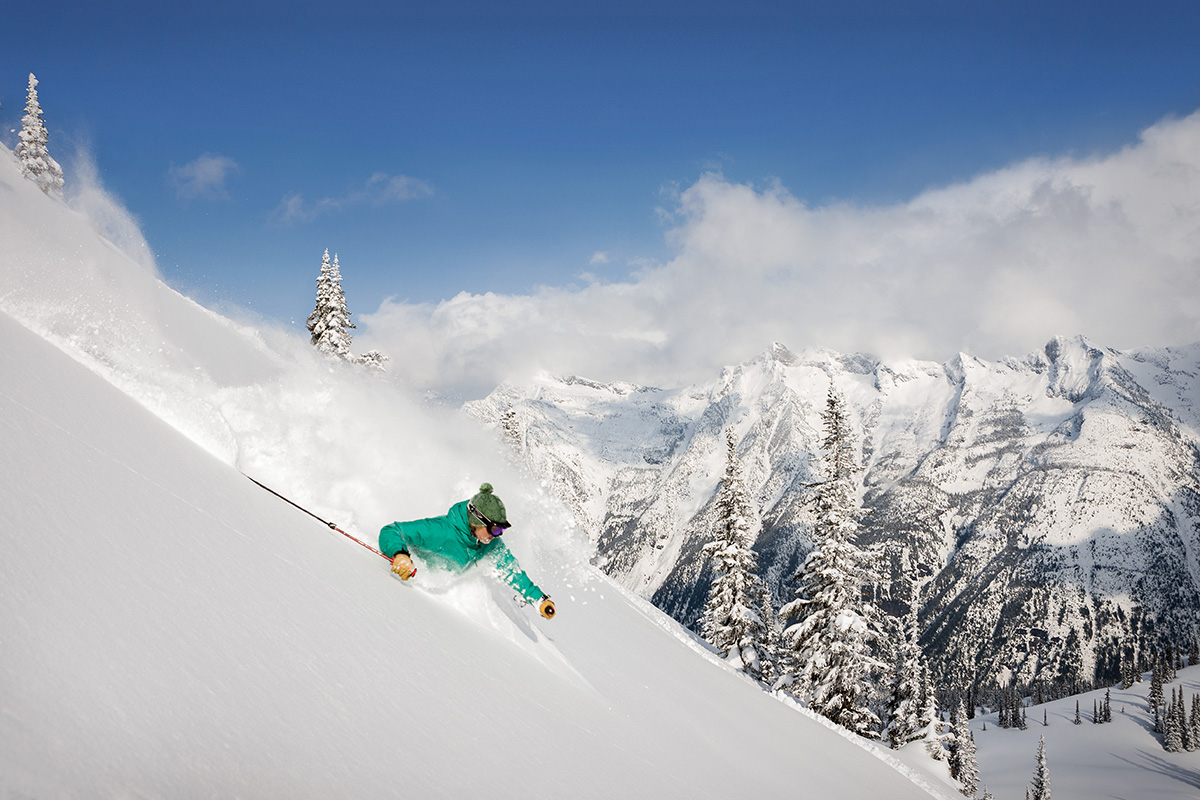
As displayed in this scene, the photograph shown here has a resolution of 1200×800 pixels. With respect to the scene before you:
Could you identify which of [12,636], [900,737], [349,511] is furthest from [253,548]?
[900,737]

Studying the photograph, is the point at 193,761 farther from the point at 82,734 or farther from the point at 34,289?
the point at 34,289

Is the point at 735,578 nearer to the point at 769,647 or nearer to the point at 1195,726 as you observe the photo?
the point at 769,647

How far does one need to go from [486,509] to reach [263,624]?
101 inches

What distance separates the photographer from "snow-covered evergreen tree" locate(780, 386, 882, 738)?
890 inches

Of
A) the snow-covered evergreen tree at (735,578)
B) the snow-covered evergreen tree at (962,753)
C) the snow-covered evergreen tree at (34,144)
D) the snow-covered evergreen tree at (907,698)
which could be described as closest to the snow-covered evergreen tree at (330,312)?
the snow-covered evergreen tree at (34,144)

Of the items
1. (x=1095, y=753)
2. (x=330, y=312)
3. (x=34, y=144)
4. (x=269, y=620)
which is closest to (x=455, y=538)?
(x=269, y=620)

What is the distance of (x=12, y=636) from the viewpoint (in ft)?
6.45

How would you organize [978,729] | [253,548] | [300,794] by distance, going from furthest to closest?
1. [978,729]
2. [253,548]
3. [300,794]

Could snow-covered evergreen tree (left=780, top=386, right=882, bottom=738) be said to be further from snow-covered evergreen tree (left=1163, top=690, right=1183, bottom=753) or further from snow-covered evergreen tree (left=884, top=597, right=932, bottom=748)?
snow-covered evergreen tree (left=1163, top=690, right=1183, bottom=753)

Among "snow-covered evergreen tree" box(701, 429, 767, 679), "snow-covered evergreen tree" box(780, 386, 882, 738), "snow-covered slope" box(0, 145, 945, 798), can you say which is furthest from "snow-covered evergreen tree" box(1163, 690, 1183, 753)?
"snow-covered slope" box(0, 145, 945, 798)

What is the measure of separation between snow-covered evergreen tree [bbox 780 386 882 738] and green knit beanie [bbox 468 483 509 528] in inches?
785

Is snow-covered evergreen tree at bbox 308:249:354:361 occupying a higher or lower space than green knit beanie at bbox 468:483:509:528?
higher

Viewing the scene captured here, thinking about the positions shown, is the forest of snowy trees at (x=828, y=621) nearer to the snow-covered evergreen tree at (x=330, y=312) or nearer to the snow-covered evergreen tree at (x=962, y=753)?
the snow-covered evergreen tree at (x=330, y=312)

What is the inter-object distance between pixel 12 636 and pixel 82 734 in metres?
0.46
